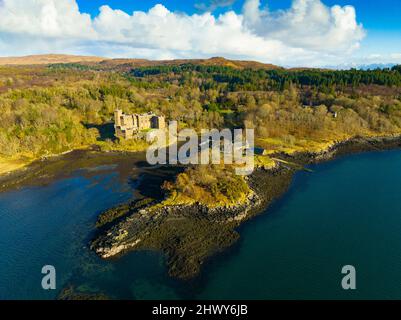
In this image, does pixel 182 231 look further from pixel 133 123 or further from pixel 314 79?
pixel 314 79

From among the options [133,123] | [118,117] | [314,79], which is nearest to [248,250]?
[118,117]

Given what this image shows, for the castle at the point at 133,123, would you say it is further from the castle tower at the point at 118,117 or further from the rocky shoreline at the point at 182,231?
the rocky shoreline at the point at 182,231

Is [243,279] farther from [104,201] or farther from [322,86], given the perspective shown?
[322,86]

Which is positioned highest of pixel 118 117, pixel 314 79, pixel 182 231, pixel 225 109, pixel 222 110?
pixel 314 79

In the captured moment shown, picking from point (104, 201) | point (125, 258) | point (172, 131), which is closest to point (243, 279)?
point (125, 258)

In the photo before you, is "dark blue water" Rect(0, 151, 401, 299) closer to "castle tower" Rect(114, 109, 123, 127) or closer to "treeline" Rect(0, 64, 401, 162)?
"treeline" Rect(0, 64, 401, 162)
